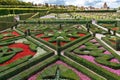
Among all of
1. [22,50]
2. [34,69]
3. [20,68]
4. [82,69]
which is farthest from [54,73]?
A: [22,50]

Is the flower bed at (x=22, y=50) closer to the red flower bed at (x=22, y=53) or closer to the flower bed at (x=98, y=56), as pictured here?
the red flower bed at (x=22, y=53)

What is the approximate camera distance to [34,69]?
1223cm

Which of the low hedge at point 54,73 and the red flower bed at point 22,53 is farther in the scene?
the red flower bed at point 22,53

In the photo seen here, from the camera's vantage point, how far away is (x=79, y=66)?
12.7 meters

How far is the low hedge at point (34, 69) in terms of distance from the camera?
1128 centimetres

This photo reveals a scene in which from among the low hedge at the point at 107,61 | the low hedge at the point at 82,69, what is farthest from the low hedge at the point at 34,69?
the low hedge at the point at 107,61

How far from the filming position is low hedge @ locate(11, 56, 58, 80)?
1128 centimetres

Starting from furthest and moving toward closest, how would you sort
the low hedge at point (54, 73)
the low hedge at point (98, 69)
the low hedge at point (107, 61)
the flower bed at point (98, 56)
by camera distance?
1. the flower bed at point (98, 56)
2. the low hedge at point (107, 61)
3. the low hedge at point (54, 73)
4. the low hedge at point (98, 69)

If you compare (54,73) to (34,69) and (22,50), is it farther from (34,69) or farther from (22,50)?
(22,50)

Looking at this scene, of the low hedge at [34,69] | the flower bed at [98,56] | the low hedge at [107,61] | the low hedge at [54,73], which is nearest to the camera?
the low hedge at [34,69]

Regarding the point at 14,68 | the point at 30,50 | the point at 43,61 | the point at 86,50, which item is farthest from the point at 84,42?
the point at 14,68

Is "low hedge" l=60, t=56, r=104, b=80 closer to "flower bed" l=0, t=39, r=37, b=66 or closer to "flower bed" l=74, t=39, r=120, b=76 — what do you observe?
"flower bed" l=74, t=39, r=120, b=76

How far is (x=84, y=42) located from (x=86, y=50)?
2.31 meters

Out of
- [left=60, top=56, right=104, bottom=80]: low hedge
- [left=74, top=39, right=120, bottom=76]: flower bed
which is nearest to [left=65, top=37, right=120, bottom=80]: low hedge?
[left=60, top=56, right=104, bottom=80]: low hedge
